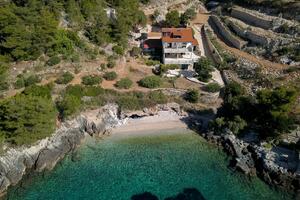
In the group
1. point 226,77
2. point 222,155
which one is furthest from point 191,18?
point 222,155

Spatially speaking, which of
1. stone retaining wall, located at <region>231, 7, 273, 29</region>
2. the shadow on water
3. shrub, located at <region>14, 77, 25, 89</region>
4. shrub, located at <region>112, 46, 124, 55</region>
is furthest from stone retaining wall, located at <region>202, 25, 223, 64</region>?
shrub, located at <region>14, 77, 25, 89</region>

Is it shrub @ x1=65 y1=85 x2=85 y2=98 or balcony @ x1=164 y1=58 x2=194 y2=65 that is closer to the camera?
shrub @ x1=65 y1=85 x2=85 y2=98

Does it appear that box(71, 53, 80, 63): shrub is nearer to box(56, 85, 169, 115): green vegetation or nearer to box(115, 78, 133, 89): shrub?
box(56, 85, 169, 115): green vegetation

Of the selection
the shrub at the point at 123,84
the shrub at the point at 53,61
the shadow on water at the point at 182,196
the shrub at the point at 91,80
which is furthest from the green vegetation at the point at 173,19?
the shadow on water at the point at 182,196

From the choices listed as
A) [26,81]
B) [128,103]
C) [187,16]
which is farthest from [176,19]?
[26,81]

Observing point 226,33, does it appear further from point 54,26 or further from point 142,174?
Answer: point 142,174

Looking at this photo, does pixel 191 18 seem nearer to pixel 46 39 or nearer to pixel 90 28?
pixel 90 28
